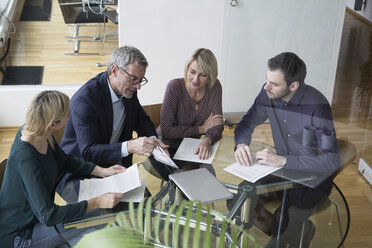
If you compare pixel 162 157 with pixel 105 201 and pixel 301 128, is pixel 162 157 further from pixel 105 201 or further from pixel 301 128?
pixel 301 128

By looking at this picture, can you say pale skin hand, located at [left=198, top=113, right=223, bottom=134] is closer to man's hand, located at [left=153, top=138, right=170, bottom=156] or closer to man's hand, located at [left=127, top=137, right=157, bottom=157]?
man's hand, located at [left=153, top=138, right=170, bottom=156]

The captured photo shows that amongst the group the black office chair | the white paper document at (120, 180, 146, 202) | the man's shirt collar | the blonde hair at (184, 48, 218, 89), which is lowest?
the white paper document at (120, 180, 146, 202)

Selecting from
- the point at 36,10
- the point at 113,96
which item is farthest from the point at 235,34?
the point at 113,96

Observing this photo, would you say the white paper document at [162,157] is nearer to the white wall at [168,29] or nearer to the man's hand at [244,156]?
the man's hand at [244,156]

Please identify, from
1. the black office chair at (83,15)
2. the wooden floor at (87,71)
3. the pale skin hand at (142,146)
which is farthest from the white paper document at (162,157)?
the black office chair at (83,15)

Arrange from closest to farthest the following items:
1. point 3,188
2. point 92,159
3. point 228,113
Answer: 1. point 3,188
2. point 92,159
3. point 228,113

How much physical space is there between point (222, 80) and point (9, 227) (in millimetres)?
2972

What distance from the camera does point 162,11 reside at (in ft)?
13.6

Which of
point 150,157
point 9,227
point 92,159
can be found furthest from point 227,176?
point 9,227

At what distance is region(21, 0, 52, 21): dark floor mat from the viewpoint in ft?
13.5

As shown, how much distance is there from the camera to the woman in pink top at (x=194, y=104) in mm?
2811

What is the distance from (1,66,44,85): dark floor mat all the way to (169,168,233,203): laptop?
2715 mm

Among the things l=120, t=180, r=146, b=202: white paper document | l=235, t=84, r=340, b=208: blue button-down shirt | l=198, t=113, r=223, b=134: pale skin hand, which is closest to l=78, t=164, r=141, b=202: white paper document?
l=120, t=180, r=146, b=202: white paper document

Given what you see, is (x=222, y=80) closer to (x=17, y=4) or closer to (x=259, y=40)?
(x=259, y=40)
